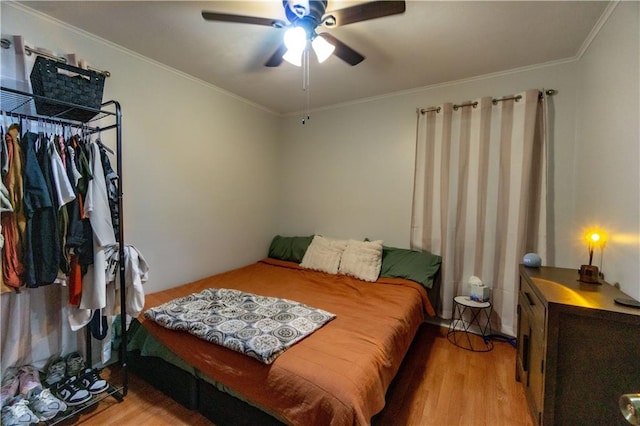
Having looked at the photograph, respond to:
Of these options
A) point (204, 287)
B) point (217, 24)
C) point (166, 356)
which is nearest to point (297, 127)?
point (217, 24)

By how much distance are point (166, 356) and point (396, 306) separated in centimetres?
159

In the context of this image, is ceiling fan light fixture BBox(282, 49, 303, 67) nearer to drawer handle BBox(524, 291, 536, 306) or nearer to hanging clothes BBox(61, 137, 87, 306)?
hanging clothes BBox(61, 137, 87, 306)

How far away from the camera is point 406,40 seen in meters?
2.01

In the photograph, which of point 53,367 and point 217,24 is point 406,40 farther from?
point 53,367

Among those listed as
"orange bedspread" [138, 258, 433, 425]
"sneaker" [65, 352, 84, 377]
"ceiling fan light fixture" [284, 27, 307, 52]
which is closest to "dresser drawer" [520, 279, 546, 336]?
"orange bedspread" [138, 258, 433, 425]

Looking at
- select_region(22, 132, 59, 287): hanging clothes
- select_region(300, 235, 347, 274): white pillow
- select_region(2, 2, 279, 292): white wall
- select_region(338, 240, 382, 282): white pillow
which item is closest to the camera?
select_region(22, 132, 59, 287): hanging clothes

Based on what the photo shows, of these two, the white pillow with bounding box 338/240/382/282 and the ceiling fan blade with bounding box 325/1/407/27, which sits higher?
the ceiling fan blade with bounding box 325/1/407/27

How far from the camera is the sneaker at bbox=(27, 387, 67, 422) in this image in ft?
4.97

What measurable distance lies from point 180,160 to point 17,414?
6.35 feet

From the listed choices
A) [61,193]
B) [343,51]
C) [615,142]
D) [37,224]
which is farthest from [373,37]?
[37,224]

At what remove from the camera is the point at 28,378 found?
5.49 feet

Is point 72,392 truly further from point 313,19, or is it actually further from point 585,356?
point 585,356

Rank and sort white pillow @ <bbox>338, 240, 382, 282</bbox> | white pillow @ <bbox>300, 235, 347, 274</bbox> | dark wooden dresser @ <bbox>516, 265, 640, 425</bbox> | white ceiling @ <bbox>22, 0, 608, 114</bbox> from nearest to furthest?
dark wooden dresser @ <bbox>516, 265, 640, 425</bbox>, white ceiling @ <bbox>22, 0, 608, 114</bbox>, white pillow @ <bbox>338, 240, 382, 282</bbox>, white pillow @ <bbox>300, 235, 347, 274</bbox>

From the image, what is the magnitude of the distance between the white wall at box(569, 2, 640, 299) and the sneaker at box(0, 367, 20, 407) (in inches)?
129
